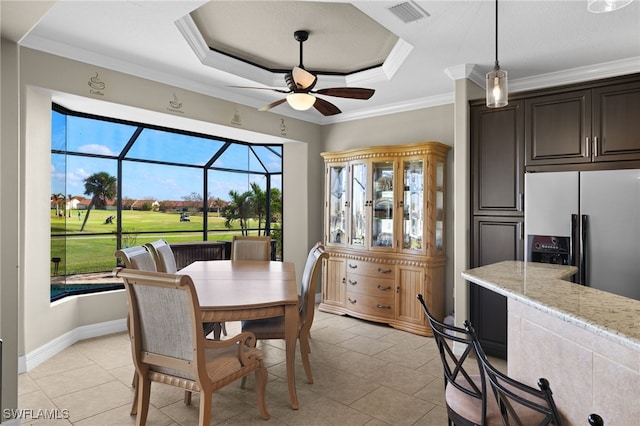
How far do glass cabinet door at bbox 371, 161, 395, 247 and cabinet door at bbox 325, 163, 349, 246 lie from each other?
0.45 meters

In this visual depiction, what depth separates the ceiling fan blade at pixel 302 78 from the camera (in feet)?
9.76

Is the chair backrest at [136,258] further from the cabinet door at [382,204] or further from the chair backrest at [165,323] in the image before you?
the cabinet door at [382,204]

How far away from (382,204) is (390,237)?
411 millimetres

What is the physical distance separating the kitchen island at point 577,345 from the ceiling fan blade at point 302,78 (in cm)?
202

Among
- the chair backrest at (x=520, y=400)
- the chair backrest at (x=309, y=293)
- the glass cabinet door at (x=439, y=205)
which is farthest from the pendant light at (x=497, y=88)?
the glass cabinet door at (x=439, y=205)

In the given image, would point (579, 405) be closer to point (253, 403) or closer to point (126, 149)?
point (253, 403)

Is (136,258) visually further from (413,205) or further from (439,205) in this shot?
(439,205)

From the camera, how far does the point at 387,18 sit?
2648mm

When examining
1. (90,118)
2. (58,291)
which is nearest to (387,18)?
(90,118)

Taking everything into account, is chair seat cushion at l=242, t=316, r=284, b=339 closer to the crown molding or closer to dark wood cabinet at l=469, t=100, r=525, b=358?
dark wood cabinet at l=469, t=100, r=525, b=358

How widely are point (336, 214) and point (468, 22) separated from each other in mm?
2855

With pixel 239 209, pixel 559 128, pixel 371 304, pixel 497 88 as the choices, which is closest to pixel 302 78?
pixel 497 88

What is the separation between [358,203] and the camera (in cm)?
481

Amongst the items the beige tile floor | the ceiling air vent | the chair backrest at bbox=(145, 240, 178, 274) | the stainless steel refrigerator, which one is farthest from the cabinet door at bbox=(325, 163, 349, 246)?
the ceiling air vent
